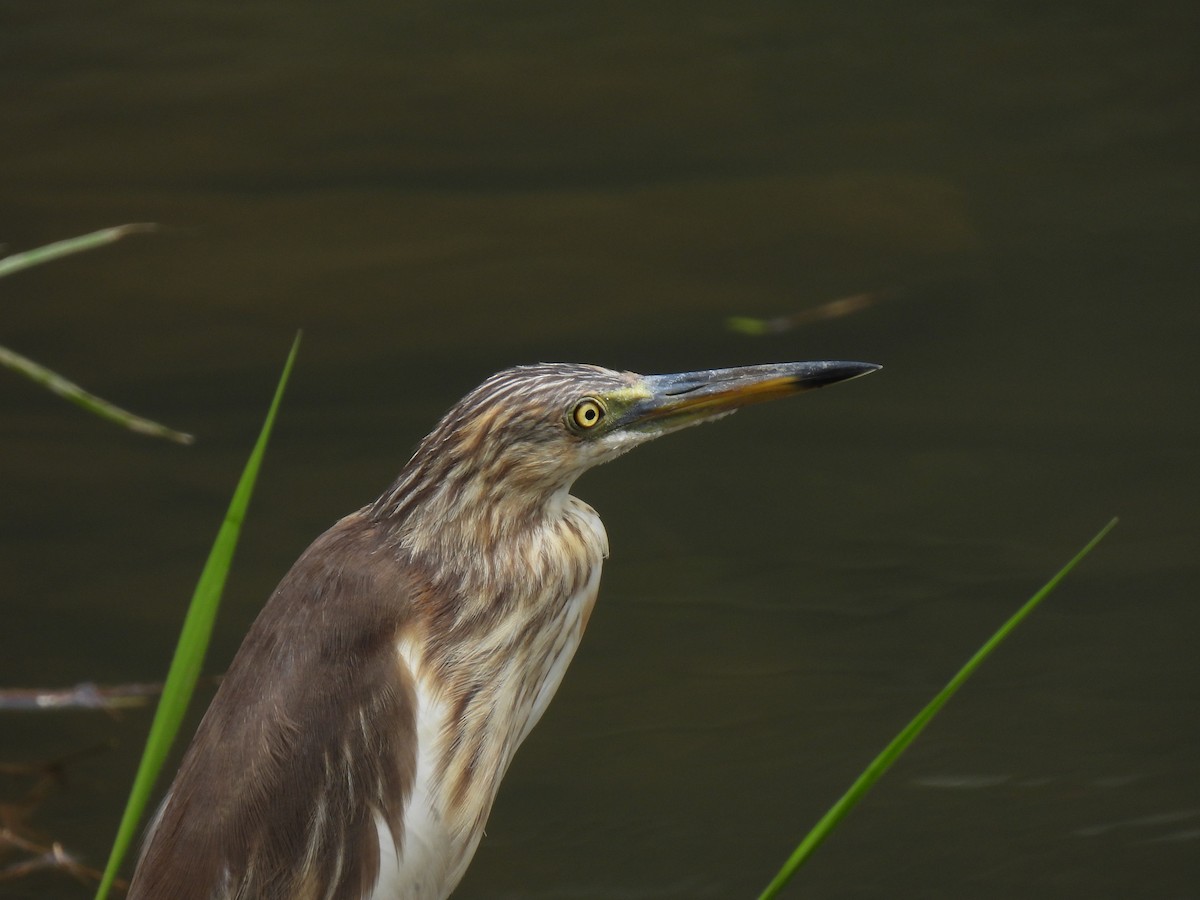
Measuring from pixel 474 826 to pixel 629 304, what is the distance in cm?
264

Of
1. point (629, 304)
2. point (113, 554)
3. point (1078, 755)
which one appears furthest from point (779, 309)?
point (113, 554)

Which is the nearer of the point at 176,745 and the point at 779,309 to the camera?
the point at 176,745

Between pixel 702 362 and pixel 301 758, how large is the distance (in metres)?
2.62

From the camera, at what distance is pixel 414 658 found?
7.36 feet

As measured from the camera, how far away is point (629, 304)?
15.6 ft

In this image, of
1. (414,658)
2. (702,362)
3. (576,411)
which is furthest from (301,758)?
(702,362)

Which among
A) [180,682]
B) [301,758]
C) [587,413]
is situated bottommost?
[301,758]

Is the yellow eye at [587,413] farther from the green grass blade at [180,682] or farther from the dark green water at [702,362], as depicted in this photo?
the dark green water at [702,362]

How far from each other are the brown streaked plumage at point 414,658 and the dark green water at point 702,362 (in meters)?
1.20

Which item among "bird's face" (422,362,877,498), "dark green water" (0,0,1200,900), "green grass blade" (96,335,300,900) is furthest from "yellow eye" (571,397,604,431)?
"dark green water" (0,0,1200,900)

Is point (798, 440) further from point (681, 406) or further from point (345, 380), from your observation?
point (681, 406)

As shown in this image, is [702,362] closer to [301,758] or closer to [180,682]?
[301,758]

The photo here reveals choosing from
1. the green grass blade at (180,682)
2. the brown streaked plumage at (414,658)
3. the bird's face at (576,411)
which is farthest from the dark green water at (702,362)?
the green grass blade at (180,682)

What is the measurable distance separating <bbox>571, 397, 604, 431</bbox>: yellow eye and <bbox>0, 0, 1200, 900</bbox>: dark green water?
1.47m
